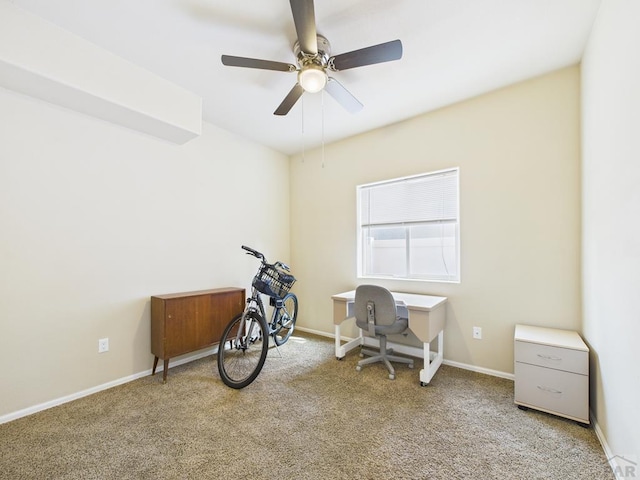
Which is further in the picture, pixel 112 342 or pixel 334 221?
pixel 334 221

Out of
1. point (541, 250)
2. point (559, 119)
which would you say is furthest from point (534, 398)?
point (559, 119)

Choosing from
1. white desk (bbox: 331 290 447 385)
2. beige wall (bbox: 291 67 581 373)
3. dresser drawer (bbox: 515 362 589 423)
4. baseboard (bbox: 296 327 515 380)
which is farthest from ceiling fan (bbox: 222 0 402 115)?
baseboard (bbox: 296 327 515 380)

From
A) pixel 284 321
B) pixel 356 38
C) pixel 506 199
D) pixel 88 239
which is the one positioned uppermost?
pixel 356 38

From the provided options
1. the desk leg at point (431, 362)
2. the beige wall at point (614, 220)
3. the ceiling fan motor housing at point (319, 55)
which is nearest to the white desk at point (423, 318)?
the desk leg at point (431, 362)

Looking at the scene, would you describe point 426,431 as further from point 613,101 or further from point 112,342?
point 112,342

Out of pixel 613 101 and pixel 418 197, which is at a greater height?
pixel 613 101

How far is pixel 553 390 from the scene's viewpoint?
205cm

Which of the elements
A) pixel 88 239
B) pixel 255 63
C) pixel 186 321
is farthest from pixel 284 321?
pixel 255 63

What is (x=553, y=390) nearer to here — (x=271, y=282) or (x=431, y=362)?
(x=431, y=362)

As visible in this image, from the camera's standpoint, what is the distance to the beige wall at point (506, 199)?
2426mm

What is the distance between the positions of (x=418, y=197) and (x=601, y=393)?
2.25 m

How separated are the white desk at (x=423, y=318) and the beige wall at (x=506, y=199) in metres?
0.17

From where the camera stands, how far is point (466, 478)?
151 cm

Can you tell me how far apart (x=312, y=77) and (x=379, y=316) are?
2153mm
